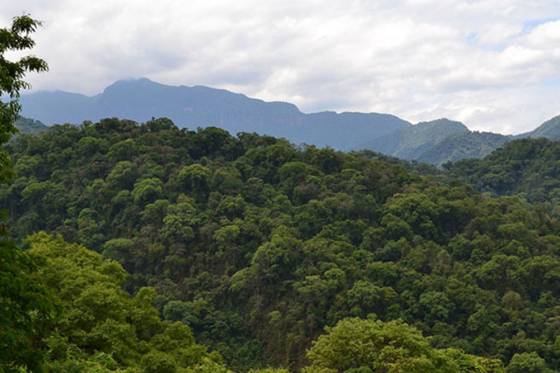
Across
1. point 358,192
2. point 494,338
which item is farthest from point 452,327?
point 358,192

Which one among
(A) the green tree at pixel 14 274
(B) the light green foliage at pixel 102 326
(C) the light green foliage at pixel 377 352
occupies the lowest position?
(C) the light green foliage at pixel 377 352

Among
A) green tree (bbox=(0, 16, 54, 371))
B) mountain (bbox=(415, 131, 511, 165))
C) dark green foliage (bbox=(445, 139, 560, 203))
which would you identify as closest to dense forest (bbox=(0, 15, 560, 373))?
green tree (bbox=(0, 16, 54, 371))

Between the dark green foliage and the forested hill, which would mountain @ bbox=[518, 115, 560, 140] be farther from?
the forested hill

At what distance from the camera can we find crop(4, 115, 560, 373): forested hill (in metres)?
29.4

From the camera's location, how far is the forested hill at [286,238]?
29.4 meters

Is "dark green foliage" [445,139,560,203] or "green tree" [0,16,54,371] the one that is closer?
"green tree" [0,16,54,371]

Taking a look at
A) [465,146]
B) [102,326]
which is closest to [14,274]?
[102,326]

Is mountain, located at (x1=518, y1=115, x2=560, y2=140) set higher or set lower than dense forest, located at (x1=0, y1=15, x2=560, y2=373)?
higher

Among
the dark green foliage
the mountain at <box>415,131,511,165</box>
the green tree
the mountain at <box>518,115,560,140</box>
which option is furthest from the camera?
the mountain at <box>518,115,560,140</box>

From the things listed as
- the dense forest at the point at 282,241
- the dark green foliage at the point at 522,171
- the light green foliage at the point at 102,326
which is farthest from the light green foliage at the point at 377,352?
the dark green foliage at the point at 522,171

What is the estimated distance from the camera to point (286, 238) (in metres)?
32.3

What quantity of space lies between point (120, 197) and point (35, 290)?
29902 mm

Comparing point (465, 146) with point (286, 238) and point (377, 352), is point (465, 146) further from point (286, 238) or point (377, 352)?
point (377, 352)

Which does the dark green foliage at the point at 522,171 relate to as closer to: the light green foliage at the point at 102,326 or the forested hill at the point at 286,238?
the forested hill at the point at 286,238
